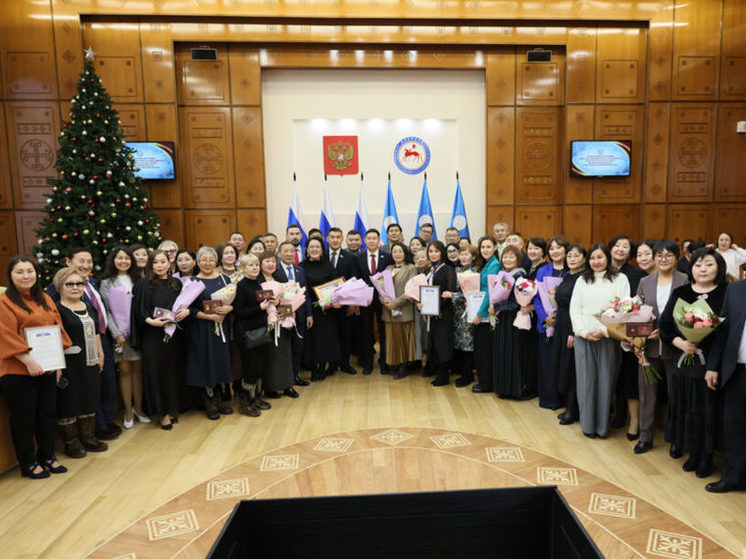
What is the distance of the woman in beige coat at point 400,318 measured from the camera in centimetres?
542

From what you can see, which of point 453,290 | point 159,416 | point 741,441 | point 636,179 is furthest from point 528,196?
point 159,416

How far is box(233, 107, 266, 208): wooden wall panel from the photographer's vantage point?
7.72 m

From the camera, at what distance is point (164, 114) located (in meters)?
7.52

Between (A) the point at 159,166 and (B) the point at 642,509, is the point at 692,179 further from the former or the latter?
(A) the point at 159,166

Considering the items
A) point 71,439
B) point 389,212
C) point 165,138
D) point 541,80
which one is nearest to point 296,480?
point 71,439

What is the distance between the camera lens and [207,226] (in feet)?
25.9

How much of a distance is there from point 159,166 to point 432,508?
7.01 m

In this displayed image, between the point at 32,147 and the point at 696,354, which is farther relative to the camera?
the point at 32,147

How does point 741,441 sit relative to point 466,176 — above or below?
below

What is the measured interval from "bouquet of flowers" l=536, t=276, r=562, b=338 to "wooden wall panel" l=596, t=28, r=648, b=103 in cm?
502

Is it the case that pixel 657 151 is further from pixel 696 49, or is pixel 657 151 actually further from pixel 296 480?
pixel 296 480

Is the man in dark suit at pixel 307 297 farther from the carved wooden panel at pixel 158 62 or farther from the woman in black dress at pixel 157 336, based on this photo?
the carved wooden panel at pixel 158 62

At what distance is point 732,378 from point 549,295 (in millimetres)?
1513

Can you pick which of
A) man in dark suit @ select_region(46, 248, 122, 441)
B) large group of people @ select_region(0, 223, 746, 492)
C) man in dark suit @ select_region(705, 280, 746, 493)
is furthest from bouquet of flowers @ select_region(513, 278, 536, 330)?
man in dark suit @ select_region(46, 248, 122, 441)
